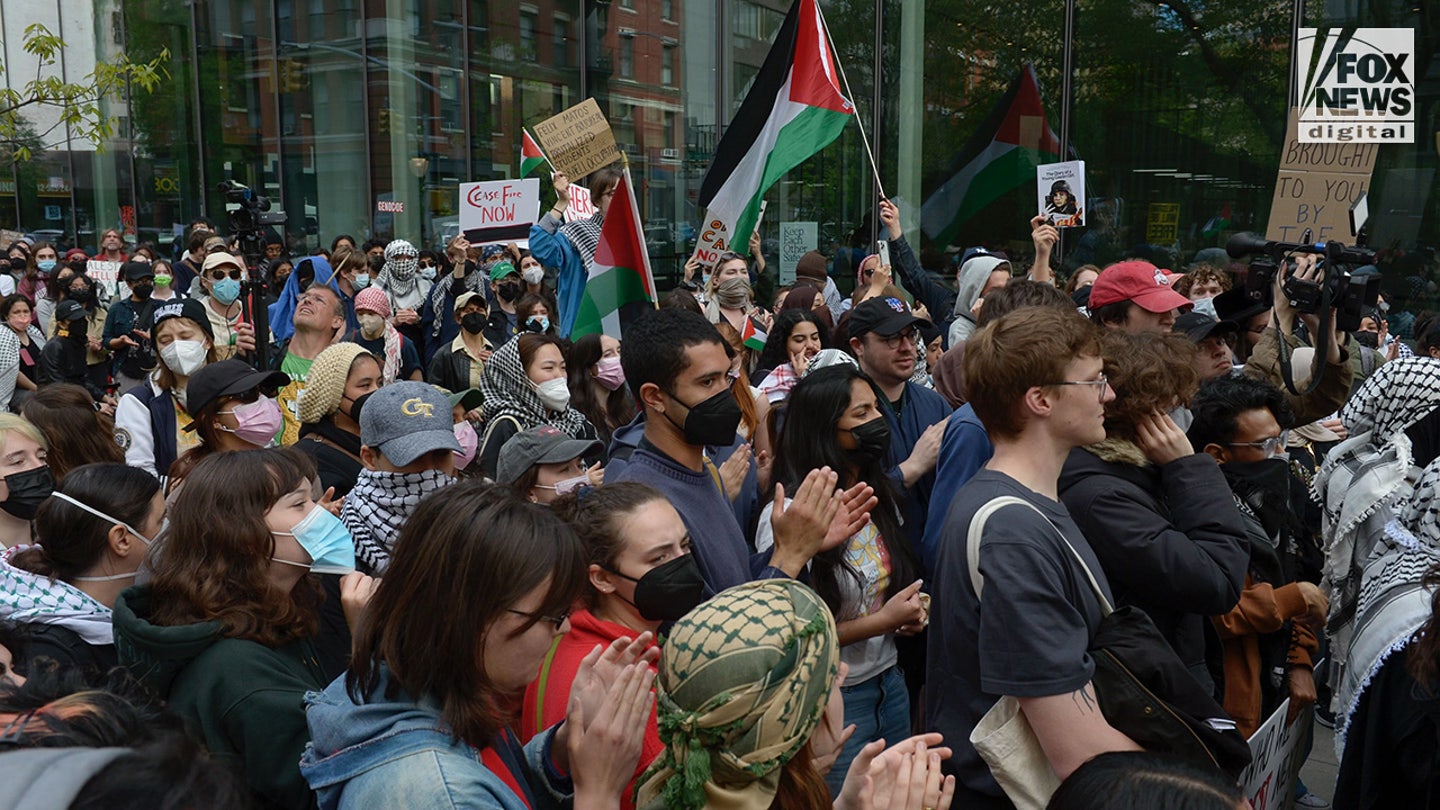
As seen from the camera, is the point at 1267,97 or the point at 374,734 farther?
the point at 1267,97

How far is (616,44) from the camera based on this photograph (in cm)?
1730

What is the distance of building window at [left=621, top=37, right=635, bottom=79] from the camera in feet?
56.0

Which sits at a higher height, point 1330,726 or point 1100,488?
point 1100,488

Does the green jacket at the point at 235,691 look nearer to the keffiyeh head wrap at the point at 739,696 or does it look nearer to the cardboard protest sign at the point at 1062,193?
the keffiyeh head wrap at the point at 739,696

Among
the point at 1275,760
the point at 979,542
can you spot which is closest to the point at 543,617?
the point at 979,542

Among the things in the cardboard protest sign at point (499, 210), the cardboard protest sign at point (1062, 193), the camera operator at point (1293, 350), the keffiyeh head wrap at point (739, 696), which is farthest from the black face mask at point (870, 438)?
the cardboard protest sign at point (1062, 193)

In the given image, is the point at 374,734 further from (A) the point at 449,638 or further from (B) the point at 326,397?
(B) the point at 326,397

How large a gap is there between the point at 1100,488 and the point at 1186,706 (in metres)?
0.67

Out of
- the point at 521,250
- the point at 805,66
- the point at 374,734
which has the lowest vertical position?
the point at 374,734

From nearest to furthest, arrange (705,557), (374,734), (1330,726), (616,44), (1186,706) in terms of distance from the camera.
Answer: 1. (374,734)
2. (1186,706)
3. (705,557)
4. (1330,726)
5. (616,44)

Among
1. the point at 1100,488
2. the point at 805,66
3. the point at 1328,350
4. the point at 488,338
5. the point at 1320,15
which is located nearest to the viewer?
the point at 1100,488

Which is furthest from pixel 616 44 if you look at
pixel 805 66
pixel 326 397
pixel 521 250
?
pixel 326 397

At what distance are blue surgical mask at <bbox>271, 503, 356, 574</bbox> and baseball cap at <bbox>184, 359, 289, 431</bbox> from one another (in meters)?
1.84

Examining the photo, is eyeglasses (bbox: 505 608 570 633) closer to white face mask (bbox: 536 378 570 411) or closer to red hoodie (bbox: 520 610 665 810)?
red hoodie (bbox: 520 610 665 810)
